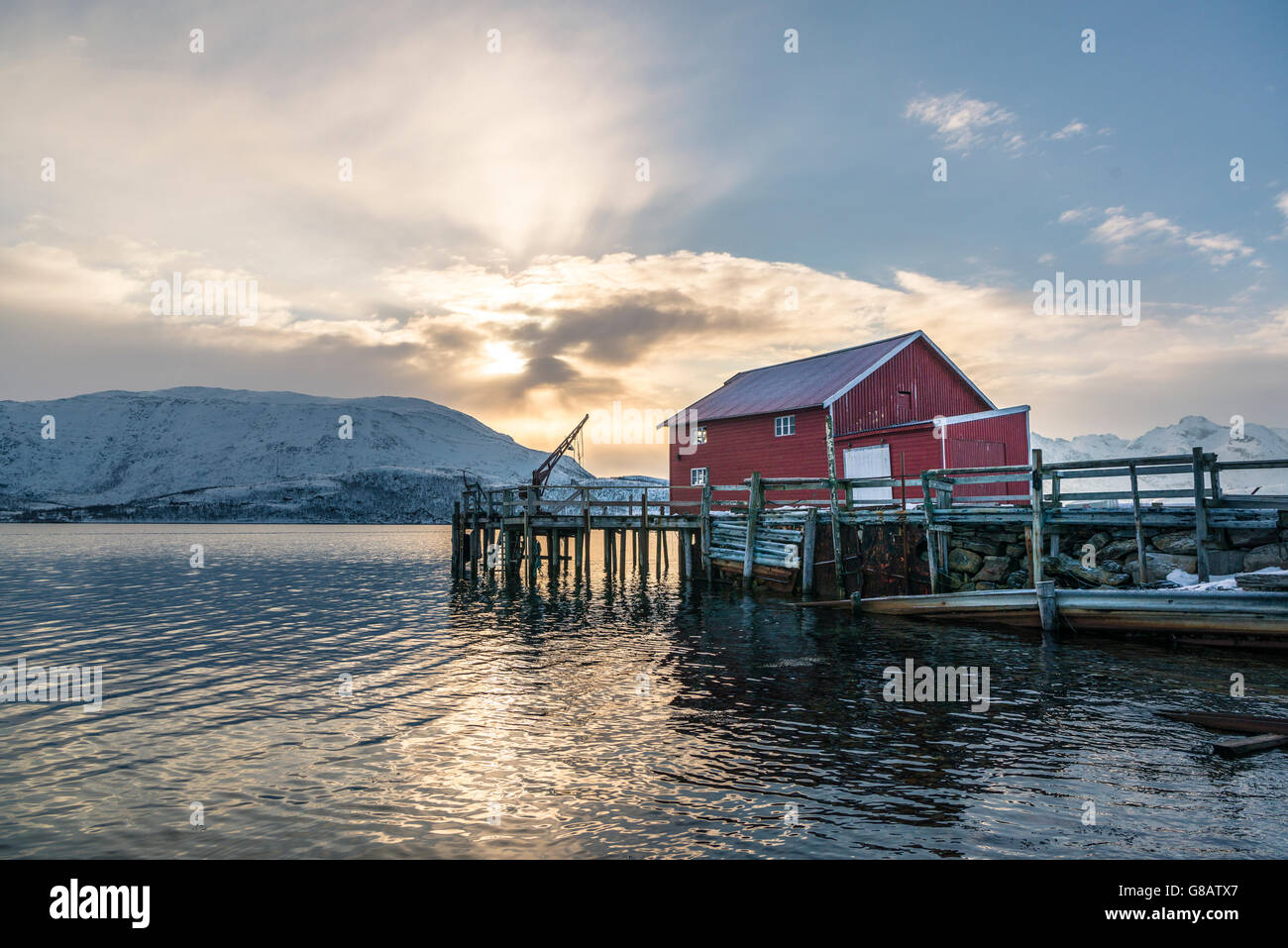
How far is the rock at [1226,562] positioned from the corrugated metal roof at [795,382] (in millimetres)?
18428

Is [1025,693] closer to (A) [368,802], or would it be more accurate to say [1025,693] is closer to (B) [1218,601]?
(B) [1218,601]

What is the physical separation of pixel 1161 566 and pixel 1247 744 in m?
10.2

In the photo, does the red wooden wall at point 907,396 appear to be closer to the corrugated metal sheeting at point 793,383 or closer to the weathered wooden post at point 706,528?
the corrugated metal sheeting at point 793,383

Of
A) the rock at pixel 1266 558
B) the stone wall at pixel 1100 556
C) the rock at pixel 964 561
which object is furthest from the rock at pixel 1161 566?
the rock at pixel 964 561

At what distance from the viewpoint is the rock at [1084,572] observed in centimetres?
1864

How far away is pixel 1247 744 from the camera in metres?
9.34

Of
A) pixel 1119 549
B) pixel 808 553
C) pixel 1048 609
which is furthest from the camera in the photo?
pixel 808 553

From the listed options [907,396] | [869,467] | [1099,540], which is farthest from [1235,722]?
[907,396]

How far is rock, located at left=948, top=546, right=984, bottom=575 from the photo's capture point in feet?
71.8

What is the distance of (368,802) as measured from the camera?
27.3 ft

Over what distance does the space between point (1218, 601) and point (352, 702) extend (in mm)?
16421

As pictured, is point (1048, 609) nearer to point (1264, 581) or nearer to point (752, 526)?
point (1264, 581)

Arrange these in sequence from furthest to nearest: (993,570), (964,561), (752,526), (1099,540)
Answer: (752,526) < (964,561) < (993,570) < (1099,540)
